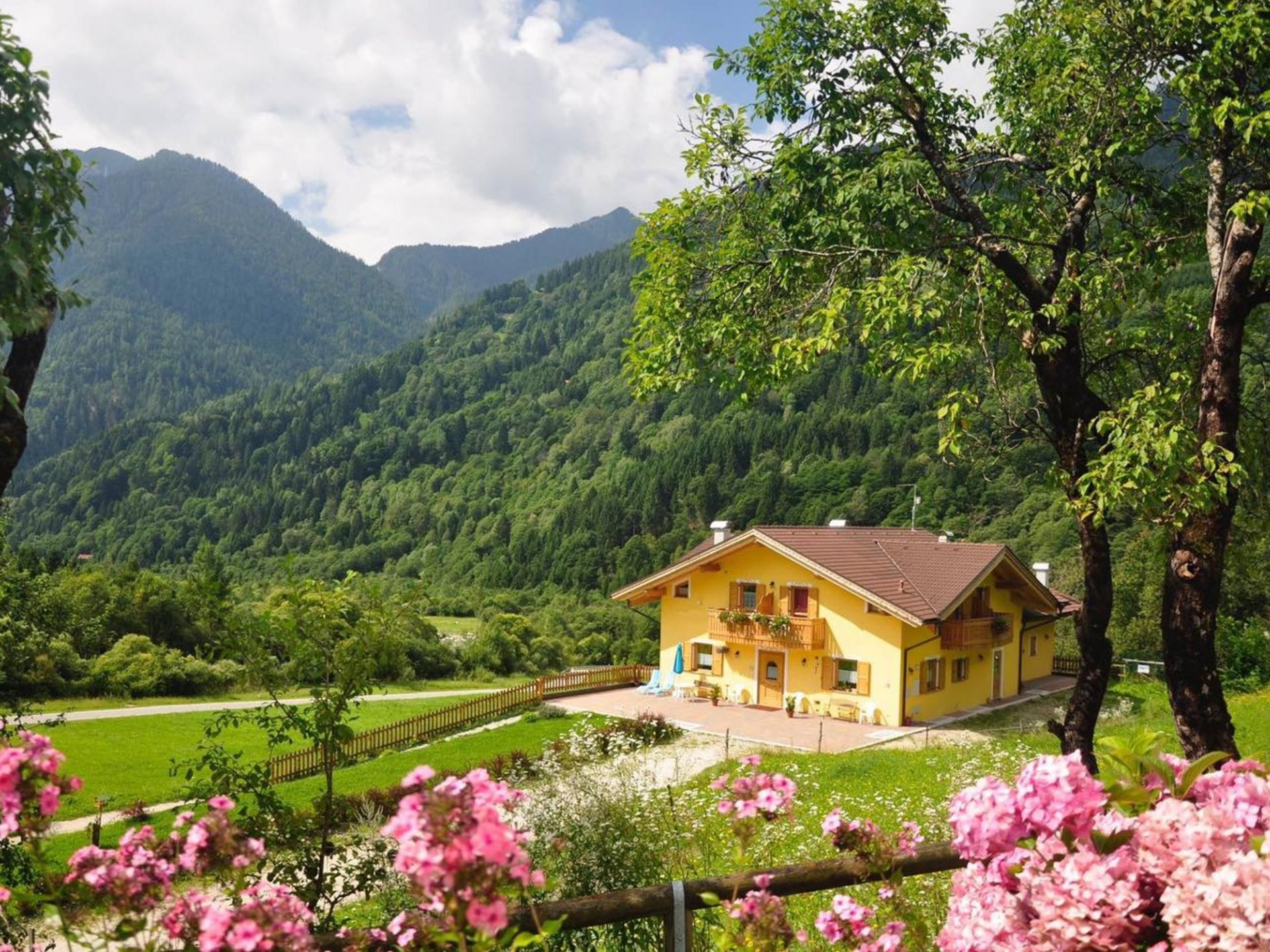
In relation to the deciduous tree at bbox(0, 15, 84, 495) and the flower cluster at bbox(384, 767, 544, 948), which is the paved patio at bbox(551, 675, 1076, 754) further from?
the flower cluster at bbox(384, 767, 544, 948)

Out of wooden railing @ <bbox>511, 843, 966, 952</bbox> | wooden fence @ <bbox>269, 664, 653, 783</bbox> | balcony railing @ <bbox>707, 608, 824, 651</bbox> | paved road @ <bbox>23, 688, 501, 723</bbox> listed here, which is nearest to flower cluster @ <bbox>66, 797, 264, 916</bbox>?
wooden railing @ <bbox>511, 843, 966, 952</bbox>

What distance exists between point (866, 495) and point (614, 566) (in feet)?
99.2

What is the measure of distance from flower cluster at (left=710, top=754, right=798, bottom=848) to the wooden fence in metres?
19.7

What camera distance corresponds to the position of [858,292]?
5445 mm

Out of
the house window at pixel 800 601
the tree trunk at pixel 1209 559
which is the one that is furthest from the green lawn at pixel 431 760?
the tree trunk at pixel 1209 559

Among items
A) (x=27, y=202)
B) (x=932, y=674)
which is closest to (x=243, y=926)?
(x=27, y=202)

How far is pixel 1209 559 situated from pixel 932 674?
22.2 m

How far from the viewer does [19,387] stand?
4.05 m

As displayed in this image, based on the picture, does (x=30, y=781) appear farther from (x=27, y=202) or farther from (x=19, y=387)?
(x=19, y=387)

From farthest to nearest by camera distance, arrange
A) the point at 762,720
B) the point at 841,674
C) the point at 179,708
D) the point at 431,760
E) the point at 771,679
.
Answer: the point at 179,708 < the point at 771,679 < the point at 841,674 < the point at 762,720 < the point at 431,760

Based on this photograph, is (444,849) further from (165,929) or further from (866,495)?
(866,495)

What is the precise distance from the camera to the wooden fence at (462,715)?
71.2 ft

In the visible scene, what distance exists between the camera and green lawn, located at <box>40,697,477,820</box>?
18.0 m

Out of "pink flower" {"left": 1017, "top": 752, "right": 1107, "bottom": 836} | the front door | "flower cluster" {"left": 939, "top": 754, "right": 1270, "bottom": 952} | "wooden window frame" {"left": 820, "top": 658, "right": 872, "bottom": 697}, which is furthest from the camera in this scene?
the front door
